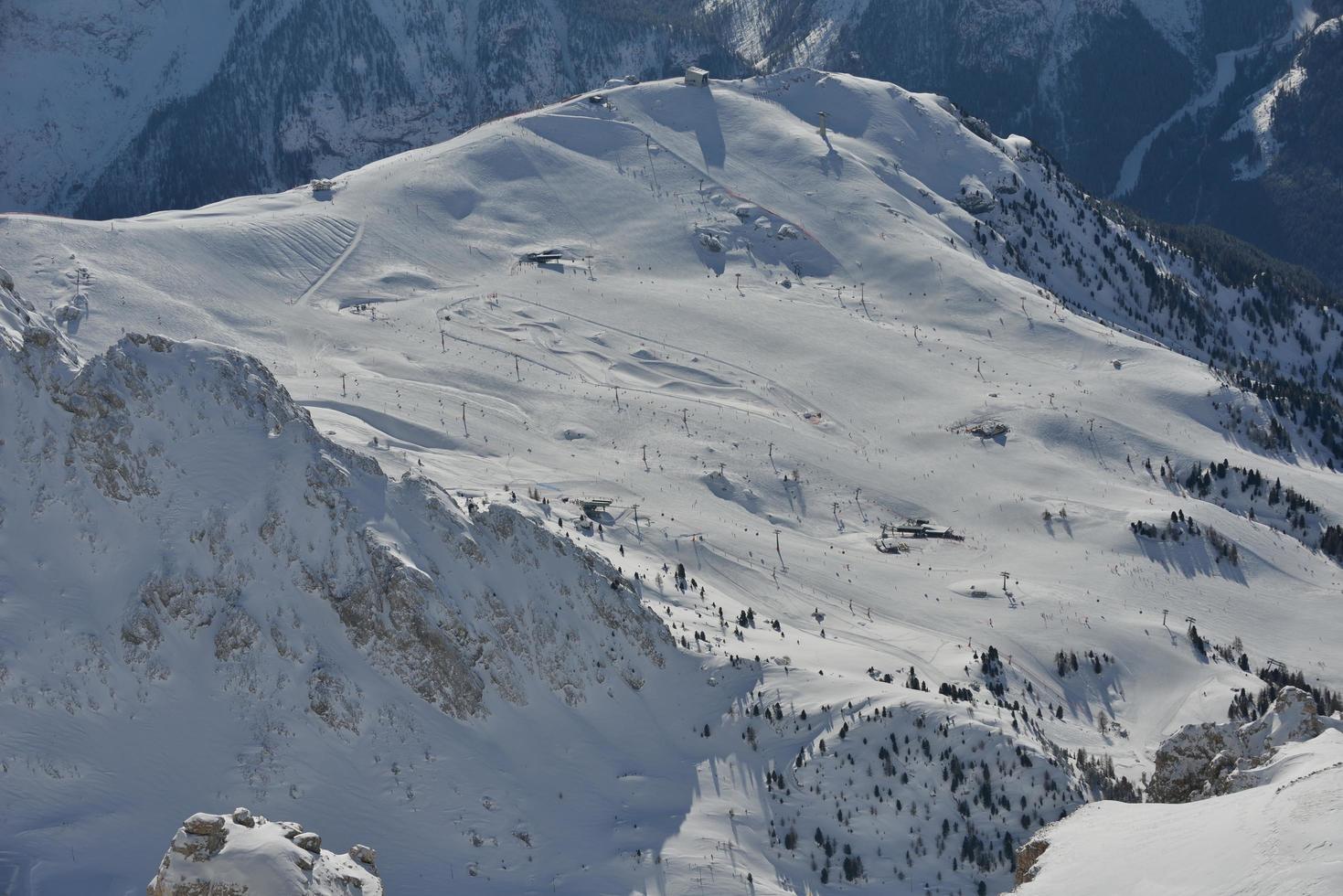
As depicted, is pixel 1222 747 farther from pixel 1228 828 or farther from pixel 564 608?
pixel 564 608

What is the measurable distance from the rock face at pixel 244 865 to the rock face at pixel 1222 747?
39077mm

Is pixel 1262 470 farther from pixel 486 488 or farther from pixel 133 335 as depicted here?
pixel 133 335

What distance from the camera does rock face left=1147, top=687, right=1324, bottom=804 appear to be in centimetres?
8375

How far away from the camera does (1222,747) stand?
87.0 meters

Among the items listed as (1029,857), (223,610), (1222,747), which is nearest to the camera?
(1029,857)

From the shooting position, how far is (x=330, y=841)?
8888 cm

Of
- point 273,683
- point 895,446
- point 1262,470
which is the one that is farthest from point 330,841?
point 1262,470

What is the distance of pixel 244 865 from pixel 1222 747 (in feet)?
154

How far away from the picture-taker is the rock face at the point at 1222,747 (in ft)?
275

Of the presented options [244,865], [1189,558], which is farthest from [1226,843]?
[1189,558]

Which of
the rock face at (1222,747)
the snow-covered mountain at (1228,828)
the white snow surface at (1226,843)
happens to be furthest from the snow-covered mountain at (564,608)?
the white snow surface at (1226,843)

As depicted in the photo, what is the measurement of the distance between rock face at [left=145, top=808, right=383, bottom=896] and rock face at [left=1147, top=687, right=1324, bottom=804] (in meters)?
39.1

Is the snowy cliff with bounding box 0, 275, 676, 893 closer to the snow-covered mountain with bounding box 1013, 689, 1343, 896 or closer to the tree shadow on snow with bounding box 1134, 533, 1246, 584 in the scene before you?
the snow-covered mountain with bounding box 1013, 689, 1343, 896

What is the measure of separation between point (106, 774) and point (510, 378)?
95.3 metres
